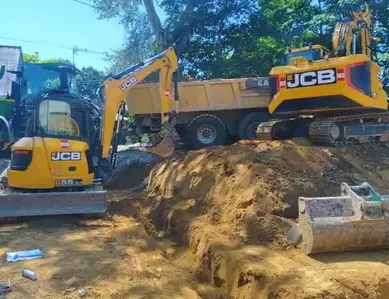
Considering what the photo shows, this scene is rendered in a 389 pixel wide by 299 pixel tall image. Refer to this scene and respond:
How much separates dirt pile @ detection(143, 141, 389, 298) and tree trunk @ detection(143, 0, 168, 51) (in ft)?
36.3

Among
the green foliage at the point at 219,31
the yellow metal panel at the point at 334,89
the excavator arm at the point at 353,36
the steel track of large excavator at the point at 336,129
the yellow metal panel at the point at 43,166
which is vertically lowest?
the yellow metal panel at the point at 43,166

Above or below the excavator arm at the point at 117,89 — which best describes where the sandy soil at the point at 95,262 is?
below

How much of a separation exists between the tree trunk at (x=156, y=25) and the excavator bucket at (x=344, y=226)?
50.9 feet

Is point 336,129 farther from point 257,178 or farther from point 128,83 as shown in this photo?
point 128,83

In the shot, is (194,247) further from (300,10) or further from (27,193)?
(300,10)

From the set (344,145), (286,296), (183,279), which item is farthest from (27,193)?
(344,145)

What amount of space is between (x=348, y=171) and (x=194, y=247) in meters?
2.93

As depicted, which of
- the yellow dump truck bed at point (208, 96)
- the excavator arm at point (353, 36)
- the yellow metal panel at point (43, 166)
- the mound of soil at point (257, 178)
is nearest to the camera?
the mound of soil at point (257, 178)

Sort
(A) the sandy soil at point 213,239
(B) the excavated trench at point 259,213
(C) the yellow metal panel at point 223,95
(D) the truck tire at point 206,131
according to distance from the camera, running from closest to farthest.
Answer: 1. (B) the excavated trench at point 259,213
2. (A) the sandy soil at point 213,239
3. (D) the truck tire at point 206,131
4. (C) the yellow metal panel at point 223,95

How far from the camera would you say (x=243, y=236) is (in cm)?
573

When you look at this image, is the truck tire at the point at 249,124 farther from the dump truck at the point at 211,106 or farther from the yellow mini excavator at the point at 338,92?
the yellow mini excavator at the point at 338,92

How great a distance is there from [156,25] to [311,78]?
11522mm

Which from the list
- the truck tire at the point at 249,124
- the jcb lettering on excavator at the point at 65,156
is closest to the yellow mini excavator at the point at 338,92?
the truck tire at the point at 249,124

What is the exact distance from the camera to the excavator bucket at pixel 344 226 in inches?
195
